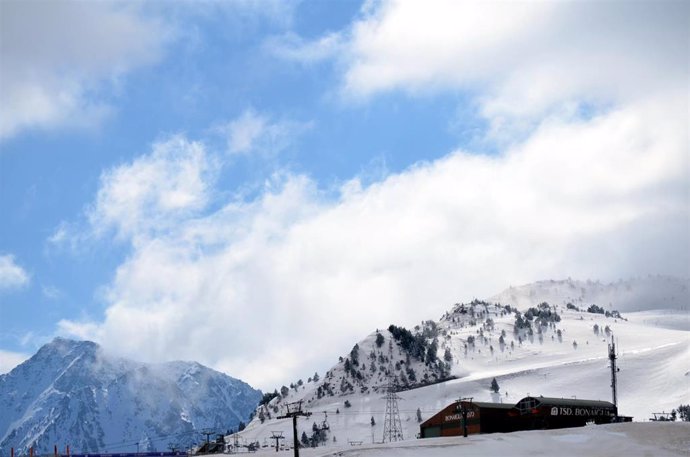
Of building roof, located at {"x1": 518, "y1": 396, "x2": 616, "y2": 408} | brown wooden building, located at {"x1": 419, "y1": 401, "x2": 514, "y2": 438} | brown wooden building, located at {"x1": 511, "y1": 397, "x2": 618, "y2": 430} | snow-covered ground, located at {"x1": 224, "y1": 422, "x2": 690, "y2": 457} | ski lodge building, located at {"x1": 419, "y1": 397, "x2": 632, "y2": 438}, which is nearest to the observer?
snow-covered ground, located at {"x1": 224, "y1": 422, "x2": 690, "y2": 457}

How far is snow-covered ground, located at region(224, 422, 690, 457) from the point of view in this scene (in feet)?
355

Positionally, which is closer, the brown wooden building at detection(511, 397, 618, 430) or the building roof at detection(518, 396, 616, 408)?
the brown wooden building at detection(511, 397, 618, 430)

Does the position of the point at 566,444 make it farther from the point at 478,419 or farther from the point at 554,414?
the point at 478,419

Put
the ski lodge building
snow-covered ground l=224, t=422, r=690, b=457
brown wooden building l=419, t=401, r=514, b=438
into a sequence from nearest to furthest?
A: snow-covered ground l=224, t=422, r=690, b=457 → the ski lodge building → brown wooden building l=419, t=401, r=514, b=438

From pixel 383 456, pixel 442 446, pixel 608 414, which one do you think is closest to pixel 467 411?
pixel 608 414

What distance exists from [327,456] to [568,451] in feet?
112

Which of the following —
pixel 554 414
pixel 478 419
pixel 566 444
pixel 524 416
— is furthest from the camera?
pixel 524 416

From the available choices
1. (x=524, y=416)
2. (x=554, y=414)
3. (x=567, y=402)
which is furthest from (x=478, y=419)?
(x=567, y=402)

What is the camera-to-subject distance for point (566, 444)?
115250 millimetres

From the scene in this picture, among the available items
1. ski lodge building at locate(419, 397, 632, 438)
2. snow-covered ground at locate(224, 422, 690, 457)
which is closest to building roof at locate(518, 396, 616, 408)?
ski lodge building at locate(419, 397, 632, 438)

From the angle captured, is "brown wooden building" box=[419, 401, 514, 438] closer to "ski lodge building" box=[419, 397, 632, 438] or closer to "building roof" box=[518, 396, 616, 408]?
"ski lodge building" box=[419, 397, 632, 438]

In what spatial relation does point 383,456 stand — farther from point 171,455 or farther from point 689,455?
point 171,455

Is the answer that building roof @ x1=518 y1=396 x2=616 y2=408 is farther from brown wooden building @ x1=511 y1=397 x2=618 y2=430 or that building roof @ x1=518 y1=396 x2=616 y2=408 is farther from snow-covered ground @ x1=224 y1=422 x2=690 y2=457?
snow-covered ground @ x1=224 y1=422 x2=690 y2=457

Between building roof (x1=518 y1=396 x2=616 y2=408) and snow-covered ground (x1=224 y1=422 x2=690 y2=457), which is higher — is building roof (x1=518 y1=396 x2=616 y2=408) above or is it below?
above
